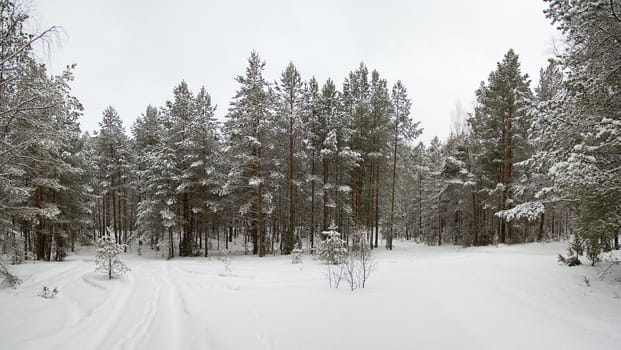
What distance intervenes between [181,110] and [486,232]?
27.4 m

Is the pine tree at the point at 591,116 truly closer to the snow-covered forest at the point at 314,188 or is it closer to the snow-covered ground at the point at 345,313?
the snow-covered forest at the point at 314,188

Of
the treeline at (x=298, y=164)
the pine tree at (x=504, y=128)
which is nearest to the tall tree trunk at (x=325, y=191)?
the treeline at (x=298, y=164)

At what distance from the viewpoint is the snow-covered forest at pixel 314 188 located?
6391 mm

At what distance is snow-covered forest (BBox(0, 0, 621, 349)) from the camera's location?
639cm

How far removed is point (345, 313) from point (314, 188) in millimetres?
16719

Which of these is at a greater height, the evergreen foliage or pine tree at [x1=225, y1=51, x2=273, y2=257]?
pine tree at [x1=225, y1=51, x2=273, y2=257]

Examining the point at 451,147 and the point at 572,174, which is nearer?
the point at 572,174

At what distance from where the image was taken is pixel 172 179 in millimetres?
21109

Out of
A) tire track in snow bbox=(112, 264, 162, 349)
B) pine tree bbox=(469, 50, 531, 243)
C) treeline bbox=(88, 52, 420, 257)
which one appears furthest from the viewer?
treeline bbox=(88, 52, 420, 257)

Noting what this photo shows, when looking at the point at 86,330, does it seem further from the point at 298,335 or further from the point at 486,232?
the point at 486,232

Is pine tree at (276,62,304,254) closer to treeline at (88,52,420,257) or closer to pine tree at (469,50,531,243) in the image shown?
treeline at (88,52,420,257)

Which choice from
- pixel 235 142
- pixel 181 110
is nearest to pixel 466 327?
pixel 235 142

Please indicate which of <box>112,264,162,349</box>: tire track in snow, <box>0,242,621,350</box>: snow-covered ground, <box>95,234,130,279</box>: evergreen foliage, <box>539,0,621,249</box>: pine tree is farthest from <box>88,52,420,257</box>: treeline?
<box>539,0,621,249</box>: pine tree

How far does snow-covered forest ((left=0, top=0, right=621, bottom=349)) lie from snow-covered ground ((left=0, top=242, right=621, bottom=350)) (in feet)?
0.23
